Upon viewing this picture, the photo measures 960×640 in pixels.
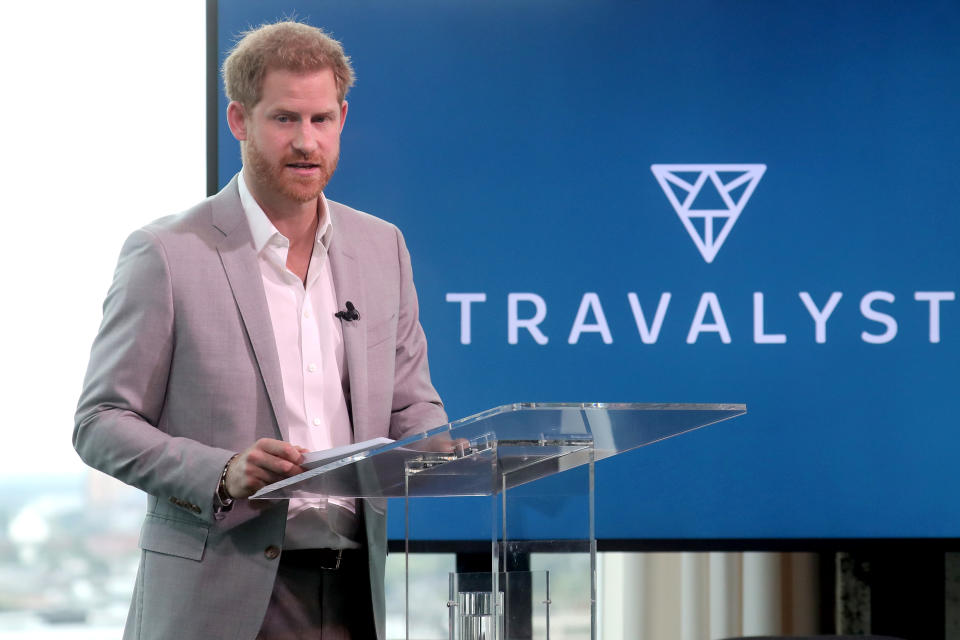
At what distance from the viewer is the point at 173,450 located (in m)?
1.95

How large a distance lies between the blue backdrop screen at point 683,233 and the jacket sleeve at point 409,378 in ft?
3.77

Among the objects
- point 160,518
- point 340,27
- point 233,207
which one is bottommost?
point 160,518

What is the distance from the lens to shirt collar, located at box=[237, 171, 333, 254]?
2.20 metres

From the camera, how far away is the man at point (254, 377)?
6.52 feet

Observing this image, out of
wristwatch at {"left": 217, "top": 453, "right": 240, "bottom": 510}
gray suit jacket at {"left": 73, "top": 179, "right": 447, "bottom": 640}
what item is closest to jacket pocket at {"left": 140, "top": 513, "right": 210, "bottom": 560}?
gray suit jacket at {"left": 73, "top": 179, "right": 447, "bottom": 640}

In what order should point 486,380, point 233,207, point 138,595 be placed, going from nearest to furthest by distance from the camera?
point 138,595
point 233,207
point 486,380

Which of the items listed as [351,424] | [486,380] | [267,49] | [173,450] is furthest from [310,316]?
[486,380]

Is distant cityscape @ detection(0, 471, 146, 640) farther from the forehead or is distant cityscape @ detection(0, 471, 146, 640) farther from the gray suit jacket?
the forehead

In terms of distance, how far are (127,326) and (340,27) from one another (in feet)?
5.91

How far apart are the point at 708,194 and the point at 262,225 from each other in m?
1.81

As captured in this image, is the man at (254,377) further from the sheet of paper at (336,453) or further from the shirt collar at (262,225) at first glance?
the sheet of paper at (336,453)

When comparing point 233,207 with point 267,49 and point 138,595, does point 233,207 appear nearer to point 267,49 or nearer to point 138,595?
point 267,49

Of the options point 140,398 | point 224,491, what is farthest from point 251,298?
point 224,491

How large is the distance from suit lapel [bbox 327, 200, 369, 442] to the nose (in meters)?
0.21
